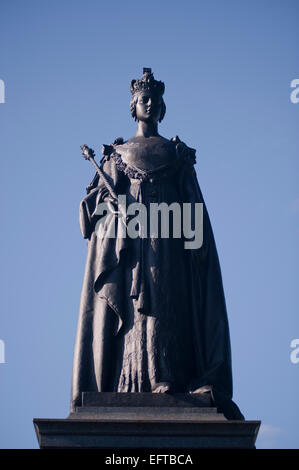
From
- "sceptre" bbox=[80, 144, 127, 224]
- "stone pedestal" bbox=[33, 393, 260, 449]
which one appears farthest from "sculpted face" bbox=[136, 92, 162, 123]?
"stone pedestal" bbox=[33, 393, 260, 449]

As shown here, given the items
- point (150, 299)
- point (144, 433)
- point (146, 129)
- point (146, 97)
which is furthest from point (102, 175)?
point (144, 433)

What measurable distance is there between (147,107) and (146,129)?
0.39m

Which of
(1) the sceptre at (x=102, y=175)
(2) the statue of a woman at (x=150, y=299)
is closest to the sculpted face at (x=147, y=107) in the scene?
(2) the statue of a woman at (x=150, y=299)

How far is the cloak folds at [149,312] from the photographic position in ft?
60.1

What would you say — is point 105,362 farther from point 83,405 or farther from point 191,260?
point 191,260

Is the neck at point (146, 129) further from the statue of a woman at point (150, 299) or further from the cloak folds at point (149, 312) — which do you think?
the cloak folds at point (149, 312)

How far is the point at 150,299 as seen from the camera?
18.7 meters

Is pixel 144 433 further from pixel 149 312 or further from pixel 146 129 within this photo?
pixel 146 129

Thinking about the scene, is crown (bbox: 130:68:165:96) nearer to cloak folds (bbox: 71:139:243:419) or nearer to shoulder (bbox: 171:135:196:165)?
shoulder (bbox: 171:135:196:165)

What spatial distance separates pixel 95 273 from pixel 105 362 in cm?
157

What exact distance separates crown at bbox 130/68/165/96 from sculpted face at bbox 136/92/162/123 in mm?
92

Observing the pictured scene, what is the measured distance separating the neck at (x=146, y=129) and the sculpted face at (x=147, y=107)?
7 cm
